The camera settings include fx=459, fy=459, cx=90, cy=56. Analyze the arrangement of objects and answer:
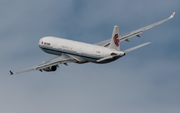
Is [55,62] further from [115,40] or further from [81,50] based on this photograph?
[115,40]

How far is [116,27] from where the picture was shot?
94125 mm

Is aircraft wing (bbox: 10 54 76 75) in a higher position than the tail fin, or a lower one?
lower

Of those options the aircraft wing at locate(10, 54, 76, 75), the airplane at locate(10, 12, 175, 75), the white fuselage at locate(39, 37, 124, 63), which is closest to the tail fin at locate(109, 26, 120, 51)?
the airplane at locate(10, 12, 175, 75)

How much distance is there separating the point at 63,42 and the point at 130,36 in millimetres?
16181

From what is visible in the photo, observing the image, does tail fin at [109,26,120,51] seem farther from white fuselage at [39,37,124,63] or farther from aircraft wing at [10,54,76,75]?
aircraft wing at [10,54,76,75]

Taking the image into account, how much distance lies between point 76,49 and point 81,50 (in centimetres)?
153

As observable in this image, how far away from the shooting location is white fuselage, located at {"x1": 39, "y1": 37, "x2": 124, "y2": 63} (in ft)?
323

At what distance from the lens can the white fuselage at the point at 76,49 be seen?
9850 centimetres

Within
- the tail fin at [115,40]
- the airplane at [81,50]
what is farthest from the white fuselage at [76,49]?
the tail fin at [115,40]

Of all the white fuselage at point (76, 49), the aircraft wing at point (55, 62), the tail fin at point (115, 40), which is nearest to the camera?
the tail fin at point (115, 40)

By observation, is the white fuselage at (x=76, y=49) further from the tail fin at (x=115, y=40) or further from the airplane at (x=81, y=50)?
the tail fin at (x=115, y=40)

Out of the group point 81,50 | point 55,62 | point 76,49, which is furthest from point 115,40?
point 55,62

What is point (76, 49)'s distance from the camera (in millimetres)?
102750

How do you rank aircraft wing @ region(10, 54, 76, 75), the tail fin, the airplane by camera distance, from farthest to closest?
aircraft wing @ region(10, 54, 76, 75)
the airplane
the tail fin
